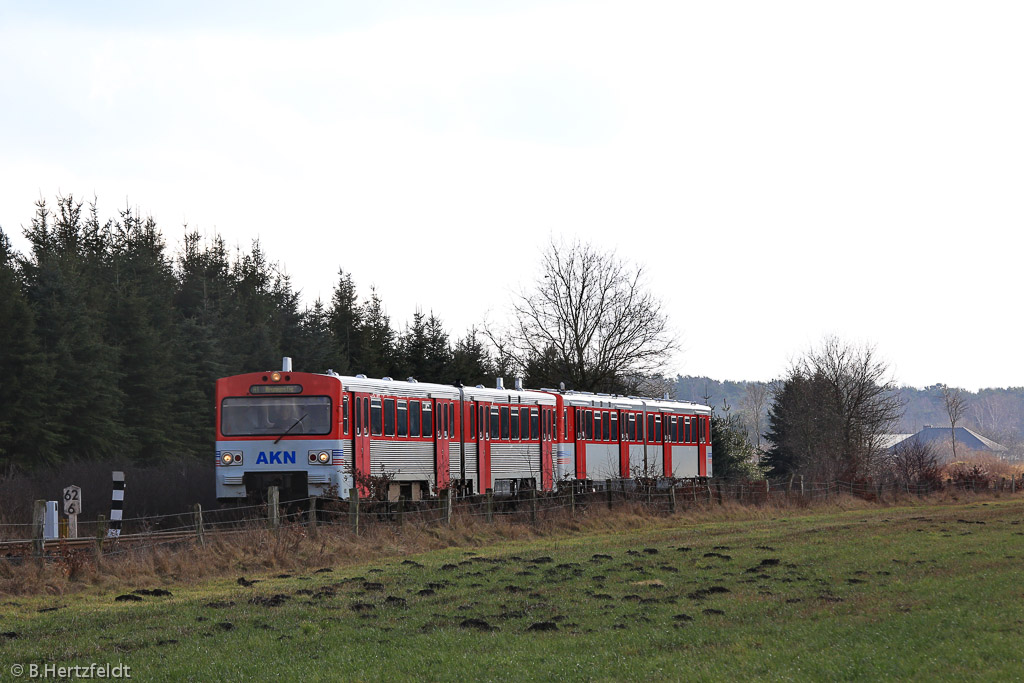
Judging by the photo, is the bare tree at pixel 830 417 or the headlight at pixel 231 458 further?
the bare tree at pixel 830 417

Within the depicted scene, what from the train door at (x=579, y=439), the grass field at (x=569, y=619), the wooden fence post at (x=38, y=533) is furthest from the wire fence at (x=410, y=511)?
the grass field at (x=569, y=619)

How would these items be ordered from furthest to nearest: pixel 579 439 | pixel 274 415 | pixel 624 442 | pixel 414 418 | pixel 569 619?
pixel 624 442 < pixel 579 439 < pixel 414 418 < pixel 274 415 < pixel 569 619

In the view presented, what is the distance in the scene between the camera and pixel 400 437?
27.0m

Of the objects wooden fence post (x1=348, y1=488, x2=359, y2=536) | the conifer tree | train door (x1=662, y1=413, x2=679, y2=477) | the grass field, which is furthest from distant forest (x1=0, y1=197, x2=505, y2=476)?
the grass field

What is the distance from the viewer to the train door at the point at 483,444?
30906mm

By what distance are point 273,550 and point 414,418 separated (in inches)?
359

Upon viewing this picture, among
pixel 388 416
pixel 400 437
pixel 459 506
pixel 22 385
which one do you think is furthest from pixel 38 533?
pixel 22 385

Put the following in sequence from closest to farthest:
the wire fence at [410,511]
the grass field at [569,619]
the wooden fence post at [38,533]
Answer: the grass field at [569,619] → the wooden fence post at [38,533] → the wire fence at [410,511]

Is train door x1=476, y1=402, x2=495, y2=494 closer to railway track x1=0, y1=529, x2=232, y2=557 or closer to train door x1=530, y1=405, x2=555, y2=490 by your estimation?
train door x1=530, y1=405, x2=555, y2=490

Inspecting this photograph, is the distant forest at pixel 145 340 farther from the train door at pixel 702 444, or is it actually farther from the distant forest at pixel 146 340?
the train door at pixel 702 444

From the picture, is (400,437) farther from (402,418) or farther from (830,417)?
(830,417)

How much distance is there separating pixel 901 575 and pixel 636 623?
5.55 metres

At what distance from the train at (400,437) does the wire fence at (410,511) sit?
2.09 ft

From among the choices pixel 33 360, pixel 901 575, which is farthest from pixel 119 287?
pixel 901 575
